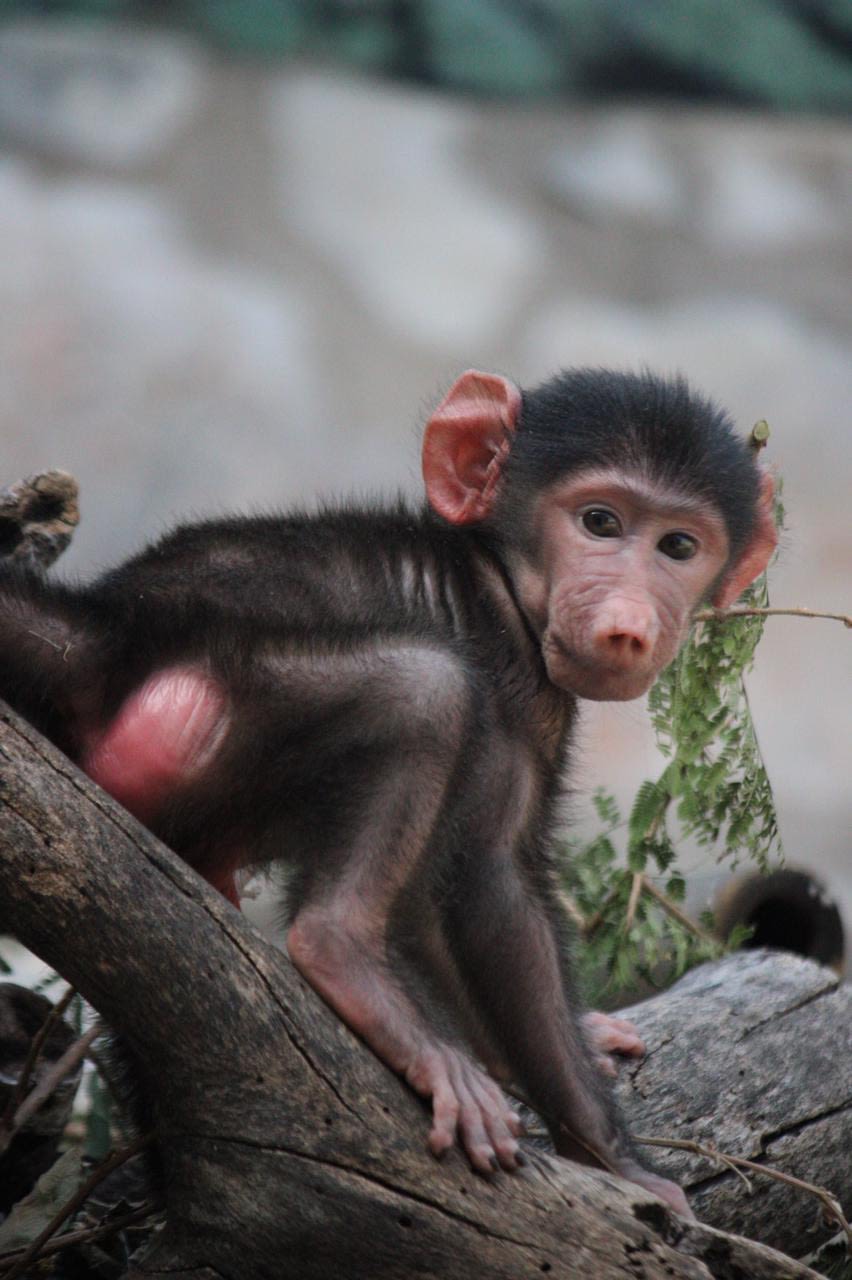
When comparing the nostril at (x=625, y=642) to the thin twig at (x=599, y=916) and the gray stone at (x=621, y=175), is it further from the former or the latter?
the gray stone at (x=621, y=175)

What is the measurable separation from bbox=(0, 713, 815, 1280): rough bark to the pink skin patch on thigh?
1.34ft

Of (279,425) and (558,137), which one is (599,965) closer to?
(279,425)

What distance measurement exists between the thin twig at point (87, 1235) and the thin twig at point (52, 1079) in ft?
1.32

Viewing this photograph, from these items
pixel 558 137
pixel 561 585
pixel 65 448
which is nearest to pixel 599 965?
pixel 561 585

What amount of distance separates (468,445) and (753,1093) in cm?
210

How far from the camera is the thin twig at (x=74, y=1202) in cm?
363

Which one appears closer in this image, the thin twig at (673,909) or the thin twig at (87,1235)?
the thin twig at (87,1235)

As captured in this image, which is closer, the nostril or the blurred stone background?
the nostril

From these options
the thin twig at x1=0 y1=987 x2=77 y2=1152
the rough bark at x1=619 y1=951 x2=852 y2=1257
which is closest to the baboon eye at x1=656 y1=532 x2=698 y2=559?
the rough bark at x1=619 y1=951 x2=852 y2=1257

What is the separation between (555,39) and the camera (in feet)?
37.3

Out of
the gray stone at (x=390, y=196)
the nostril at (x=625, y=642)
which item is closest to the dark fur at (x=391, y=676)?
the nostril at (x=625, y=642)

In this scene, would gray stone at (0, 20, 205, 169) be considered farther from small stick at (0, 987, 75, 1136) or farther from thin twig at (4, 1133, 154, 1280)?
thin twig at (4, 1133, 154, 1280)

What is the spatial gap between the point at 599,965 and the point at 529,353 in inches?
284

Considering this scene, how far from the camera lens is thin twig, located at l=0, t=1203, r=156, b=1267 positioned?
3779 mm
